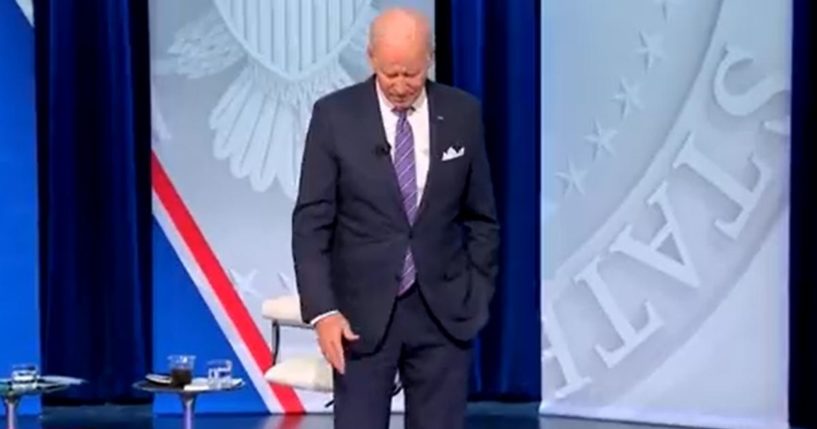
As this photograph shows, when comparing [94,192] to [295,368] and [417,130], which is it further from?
[417,130]

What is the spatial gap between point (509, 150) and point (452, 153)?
8.20ft

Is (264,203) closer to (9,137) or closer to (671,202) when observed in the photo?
(9,137)

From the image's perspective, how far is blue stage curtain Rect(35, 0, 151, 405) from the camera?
468 cm

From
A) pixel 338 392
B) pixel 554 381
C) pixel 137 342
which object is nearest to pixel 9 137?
pixel 137 342

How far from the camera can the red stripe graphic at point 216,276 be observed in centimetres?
480

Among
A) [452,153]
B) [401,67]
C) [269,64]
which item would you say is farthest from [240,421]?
[401,67]

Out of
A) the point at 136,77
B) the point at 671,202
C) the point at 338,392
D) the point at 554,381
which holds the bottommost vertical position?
the point at 554,381

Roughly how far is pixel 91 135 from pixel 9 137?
312 mm

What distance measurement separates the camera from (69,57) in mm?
4672

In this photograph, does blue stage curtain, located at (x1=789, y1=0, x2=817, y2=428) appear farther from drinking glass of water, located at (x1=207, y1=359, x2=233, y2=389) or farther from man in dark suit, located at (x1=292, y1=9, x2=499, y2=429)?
man in dark suit, located at (x1=292, y1=9, x2=499, y2=429)

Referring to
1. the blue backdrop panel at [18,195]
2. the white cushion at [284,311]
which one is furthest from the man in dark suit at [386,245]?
the blue backdrop panel at [18,195]

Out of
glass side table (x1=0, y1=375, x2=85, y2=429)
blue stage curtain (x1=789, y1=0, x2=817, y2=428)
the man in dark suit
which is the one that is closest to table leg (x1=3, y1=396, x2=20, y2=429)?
glass side table (x1=0, y1=375, x2=85, y2=429)

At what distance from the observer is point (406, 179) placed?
7.64 feet

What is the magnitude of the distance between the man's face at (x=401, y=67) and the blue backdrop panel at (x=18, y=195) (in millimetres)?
2794
